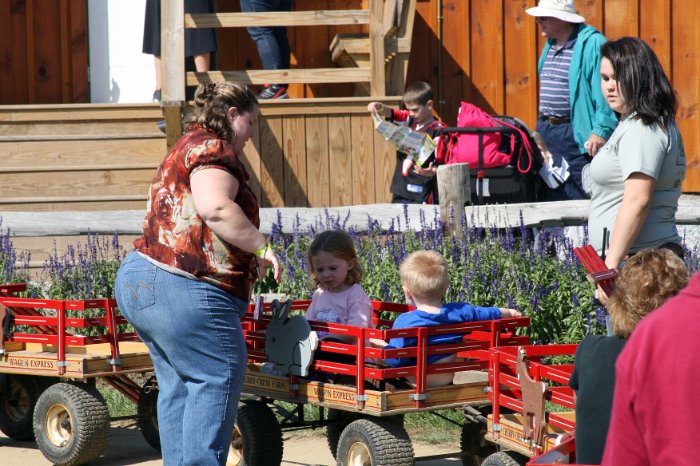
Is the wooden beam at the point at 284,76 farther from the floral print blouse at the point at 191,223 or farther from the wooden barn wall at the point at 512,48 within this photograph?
the floral print blouse at the point at 191,223

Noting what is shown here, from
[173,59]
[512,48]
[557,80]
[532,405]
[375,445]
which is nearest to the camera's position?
[532,405]

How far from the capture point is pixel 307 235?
25.4ft

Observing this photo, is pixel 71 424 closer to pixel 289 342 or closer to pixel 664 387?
pixel 289 342

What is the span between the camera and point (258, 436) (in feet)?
16.6

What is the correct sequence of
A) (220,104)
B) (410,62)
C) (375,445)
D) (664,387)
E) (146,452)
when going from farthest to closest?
1. (410,62)
2. (146,452)
3. (375,445)
4. (220,104)
5. (664,387)

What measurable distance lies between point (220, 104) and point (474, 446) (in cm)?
184

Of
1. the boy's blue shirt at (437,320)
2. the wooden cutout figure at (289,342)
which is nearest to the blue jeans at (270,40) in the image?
the wooden cutout figure at (289,342)

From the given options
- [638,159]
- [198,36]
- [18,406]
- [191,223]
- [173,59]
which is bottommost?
[18,406]

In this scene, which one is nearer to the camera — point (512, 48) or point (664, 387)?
point (664, 387)

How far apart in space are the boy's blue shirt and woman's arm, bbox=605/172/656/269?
909 millimetres

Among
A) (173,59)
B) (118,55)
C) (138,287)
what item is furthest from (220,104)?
(118,55)

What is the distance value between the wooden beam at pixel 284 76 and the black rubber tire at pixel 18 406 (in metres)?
3.59

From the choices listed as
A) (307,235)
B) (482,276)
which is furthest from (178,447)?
(307,235)

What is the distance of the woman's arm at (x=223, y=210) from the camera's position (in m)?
4.04
